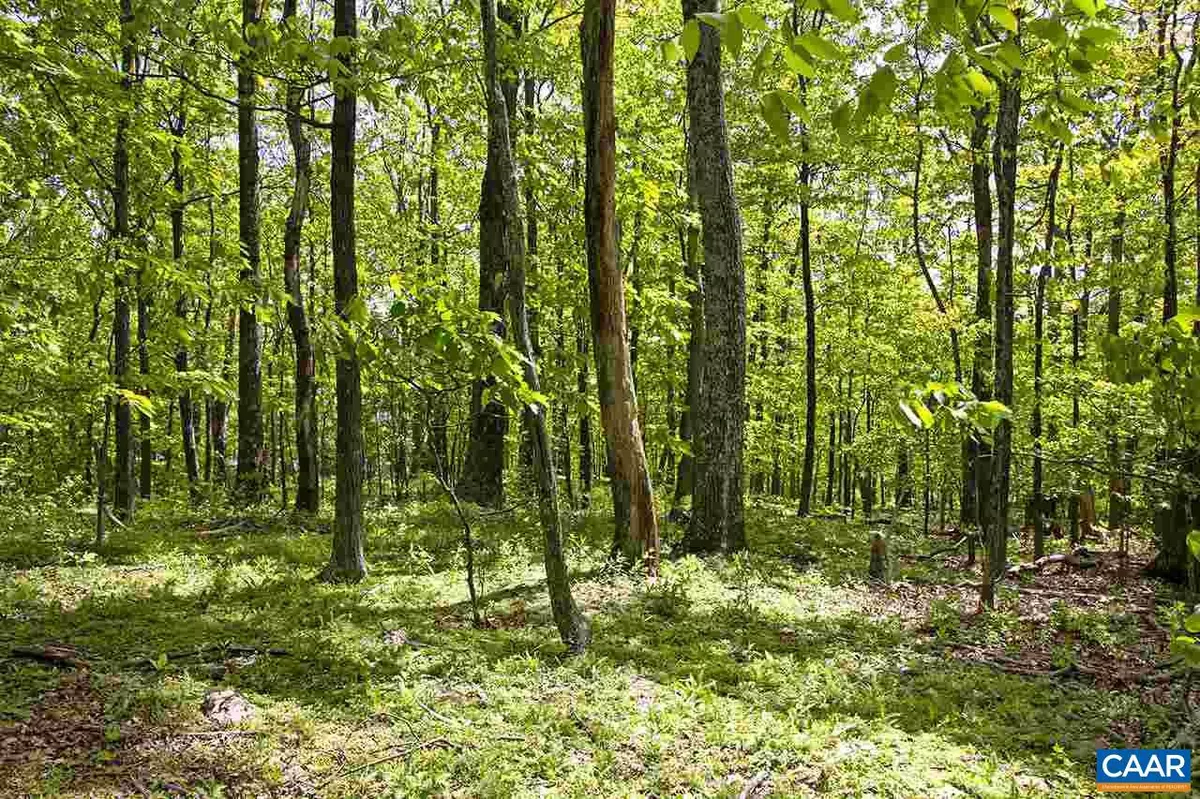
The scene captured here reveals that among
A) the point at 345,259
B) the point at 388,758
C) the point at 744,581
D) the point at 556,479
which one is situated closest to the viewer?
the point at 388,758

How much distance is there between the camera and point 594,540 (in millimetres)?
10320

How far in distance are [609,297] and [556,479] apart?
7.44 feet

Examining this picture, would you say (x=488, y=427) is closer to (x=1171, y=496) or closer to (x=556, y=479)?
(x=556, y=479)

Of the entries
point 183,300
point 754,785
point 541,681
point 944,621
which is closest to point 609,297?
point 541,681

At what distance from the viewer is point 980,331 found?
12555 millimetres

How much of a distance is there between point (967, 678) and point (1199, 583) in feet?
15.5

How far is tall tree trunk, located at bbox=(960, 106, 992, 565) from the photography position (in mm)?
11797

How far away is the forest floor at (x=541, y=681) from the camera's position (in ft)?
12.9

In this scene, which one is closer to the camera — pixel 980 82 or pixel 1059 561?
pixel 980 82

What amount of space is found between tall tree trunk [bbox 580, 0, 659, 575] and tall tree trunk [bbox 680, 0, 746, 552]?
1366mm

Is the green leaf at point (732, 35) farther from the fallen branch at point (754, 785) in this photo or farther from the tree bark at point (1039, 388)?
the tree bark at point (1039, 388)

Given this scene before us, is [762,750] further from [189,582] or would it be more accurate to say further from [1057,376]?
[1057,376]

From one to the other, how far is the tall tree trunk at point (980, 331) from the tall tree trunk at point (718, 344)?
179 inches

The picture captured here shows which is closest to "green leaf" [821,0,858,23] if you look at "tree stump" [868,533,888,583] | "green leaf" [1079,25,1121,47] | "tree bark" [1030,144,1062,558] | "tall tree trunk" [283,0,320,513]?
"green leaf" [1079,25,1121,47]
